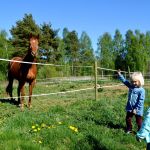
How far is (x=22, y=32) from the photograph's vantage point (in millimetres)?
58344

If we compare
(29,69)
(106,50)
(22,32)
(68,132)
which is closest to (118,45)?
(106,50)

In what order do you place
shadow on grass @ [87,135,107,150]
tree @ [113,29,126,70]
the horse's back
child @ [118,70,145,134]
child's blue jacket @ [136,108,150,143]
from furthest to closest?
tree @ [113,29,126,70]
the horse's back
child @ [118,70,145,134]
shadow on grass @ [87,135,107,150]
child's blue jacket @ [136,108,150,143]

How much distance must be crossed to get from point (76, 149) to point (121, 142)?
3.93 ft

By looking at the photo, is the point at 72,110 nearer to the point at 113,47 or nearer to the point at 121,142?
the point at 121,142

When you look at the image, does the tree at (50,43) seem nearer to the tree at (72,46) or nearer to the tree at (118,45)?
the tree at (118,45)

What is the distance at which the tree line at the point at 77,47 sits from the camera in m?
55.2

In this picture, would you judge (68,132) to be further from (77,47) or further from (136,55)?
(77,47)

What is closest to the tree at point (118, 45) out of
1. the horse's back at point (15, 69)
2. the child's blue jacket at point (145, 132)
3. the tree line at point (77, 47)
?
the tree line at point (77, 47)

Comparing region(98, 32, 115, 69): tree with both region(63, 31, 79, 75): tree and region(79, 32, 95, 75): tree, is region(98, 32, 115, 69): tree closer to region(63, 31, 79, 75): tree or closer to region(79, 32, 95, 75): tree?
region(79, 32, 95, 75): tree

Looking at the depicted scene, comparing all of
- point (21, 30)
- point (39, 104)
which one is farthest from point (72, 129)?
point (21, 30)

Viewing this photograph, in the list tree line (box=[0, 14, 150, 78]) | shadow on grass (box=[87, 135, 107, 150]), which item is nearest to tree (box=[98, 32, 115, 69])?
tree line (box=[0, 14, 150, 78])

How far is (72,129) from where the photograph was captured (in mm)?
8219

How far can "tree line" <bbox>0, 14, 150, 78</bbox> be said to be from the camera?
5525 centimetres

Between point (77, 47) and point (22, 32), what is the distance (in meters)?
25.2
